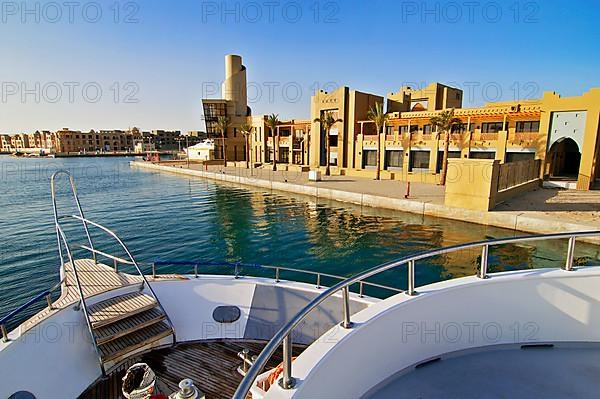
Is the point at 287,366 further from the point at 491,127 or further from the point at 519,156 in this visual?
the point at 491,127

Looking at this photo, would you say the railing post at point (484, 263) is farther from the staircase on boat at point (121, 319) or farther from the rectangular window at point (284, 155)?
the rectangular window at point (284, 155)

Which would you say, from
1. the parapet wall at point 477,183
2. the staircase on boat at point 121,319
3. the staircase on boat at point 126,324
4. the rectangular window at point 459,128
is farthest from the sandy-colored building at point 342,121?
the staircase on boat at point 126,324

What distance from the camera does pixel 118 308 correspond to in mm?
6023

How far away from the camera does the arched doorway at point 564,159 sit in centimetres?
2883

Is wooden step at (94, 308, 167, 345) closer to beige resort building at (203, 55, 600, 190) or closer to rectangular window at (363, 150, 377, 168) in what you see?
beige resort building at (203, 55, 600, 190)

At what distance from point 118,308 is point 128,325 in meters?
0.43

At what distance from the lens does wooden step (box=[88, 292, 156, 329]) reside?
567 cm

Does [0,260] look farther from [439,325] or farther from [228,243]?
[439,325]

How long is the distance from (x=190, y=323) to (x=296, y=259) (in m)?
7.66

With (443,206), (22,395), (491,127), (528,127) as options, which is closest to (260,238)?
(443,206)

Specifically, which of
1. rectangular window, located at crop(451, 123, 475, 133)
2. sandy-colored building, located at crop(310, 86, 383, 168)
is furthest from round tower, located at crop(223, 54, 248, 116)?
rectangular window, located at crop(451, 123, 475, 133)

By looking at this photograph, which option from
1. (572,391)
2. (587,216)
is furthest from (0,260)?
(587,216)

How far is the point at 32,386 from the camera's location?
485 centimetres

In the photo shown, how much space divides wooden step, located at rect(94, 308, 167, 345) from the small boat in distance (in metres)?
0.02
